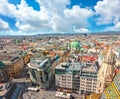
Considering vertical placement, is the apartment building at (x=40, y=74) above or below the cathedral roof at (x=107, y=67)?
below

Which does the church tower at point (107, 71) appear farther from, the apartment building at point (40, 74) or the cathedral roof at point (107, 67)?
the apartment building at point (40, 74)

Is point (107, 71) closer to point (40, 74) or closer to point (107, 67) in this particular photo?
point (107, 67)

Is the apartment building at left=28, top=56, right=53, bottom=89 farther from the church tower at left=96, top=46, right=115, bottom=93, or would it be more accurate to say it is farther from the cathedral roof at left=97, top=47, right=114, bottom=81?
the cathedral roof at left=97, top=47, right=114, bottom=81

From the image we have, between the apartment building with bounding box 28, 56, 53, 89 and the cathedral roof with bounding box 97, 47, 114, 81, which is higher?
the cathedral roof with bounding box 97, 47, 114, 81

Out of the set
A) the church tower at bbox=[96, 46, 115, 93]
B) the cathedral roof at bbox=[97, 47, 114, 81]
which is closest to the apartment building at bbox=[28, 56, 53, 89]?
the church tower at bbox=[96, 46, 115, 93]

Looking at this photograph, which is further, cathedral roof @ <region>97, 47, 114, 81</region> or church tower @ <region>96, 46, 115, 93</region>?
church tower @ <region>96, 46, 115, 93</region>

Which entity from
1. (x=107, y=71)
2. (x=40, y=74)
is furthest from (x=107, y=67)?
(x=40, y=74)

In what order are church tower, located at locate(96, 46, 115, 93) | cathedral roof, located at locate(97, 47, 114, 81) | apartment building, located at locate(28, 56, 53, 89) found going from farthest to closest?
apartment building, located at locate(28, 56, 53, 89) → church tower, located at locate(96, 46, 115, 93) → cathedral roof, located at locate(97, 47, 114, 81)

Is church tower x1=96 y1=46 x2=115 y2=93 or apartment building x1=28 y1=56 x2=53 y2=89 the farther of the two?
apartment building x1=28 y1=56 x2=53 y2=89

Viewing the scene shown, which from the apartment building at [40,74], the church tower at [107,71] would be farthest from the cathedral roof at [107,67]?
the apartment building at [40,74]

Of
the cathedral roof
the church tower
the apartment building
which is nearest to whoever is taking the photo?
the cathedral roof

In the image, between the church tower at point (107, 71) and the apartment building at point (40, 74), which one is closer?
the church tower at point (107, 71)

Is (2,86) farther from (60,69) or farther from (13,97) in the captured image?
(60,69)
